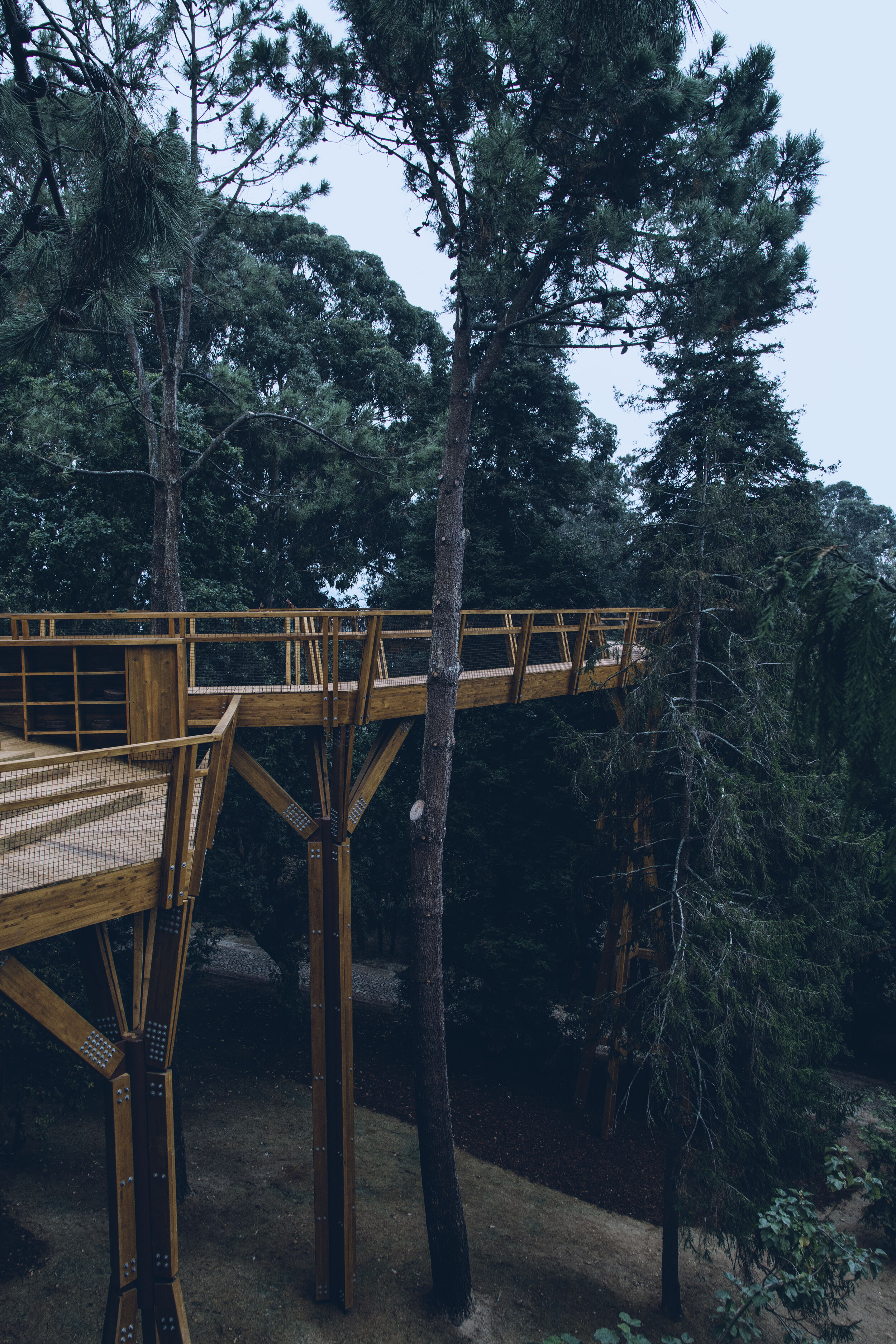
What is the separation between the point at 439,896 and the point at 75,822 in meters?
3.78

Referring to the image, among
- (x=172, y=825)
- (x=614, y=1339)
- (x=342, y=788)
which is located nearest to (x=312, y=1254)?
(x=342, y=788)

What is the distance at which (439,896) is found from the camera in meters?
7.03

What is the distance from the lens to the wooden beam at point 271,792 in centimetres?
642

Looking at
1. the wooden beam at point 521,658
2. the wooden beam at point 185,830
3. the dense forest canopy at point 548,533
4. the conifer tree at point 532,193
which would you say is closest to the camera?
the wooden beam at point 185,830

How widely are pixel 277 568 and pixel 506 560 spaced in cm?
881

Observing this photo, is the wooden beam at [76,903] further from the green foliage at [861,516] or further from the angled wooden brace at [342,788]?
the green foliage at [861,516]

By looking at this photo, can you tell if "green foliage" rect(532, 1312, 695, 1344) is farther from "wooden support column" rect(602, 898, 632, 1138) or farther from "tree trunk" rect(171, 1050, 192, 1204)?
"tree trunk" rect(171, 1050, 192, 1204)

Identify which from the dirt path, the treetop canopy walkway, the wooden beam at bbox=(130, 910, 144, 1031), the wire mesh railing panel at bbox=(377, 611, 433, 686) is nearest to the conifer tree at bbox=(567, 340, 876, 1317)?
the treetop canopy walkway

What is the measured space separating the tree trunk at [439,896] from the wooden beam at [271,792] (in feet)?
3.38

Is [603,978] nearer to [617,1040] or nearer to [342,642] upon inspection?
[617,1040]

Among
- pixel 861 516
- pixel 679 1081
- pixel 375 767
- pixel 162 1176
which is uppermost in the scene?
pixel 861 516

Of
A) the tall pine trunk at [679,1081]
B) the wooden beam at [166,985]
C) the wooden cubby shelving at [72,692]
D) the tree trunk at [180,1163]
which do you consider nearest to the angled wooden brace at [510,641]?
the tall pine trunk at [679,1081]

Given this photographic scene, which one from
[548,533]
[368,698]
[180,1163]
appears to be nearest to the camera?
[368,698]

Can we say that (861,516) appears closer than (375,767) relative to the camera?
No
